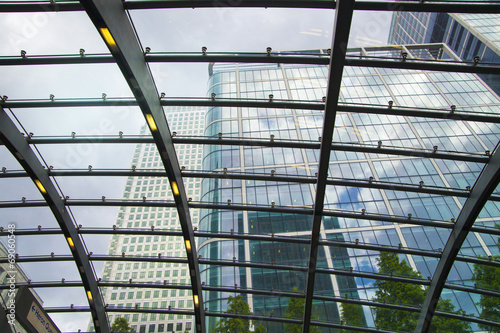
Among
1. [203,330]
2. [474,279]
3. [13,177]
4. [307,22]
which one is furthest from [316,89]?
[13,177]

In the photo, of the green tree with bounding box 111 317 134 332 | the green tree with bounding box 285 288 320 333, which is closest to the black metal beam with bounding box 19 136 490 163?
the green tree with bounding box 285 288 320 333

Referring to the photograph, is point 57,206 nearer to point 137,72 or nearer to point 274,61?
point 137,72

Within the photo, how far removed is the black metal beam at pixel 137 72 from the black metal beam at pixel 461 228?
469 inches

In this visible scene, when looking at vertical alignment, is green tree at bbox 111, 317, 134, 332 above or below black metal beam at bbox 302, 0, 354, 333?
below

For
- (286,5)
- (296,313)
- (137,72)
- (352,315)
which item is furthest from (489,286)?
(137,72)

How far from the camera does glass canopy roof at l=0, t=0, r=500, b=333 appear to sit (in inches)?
410

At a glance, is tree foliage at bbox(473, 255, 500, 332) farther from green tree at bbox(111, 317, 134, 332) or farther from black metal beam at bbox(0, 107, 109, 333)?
black metal beam at bbox(0, 107, 109, 333)

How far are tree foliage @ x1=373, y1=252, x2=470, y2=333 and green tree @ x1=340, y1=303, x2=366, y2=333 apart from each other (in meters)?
1.06

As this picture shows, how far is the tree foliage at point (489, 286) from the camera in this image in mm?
16578

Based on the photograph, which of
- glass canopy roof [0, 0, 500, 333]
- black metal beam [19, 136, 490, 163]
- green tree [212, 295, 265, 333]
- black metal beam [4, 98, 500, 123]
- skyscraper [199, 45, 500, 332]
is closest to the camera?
glass canopy roof [0, 0, 500, 333]

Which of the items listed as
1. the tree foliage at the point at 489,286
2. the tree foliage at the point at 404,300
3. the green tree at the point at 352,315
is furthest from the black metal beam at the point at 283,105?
the green tree at the point at 352,315

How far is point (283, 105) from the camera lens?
1180 centimetres

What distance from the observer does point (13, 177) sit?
14.8 metres

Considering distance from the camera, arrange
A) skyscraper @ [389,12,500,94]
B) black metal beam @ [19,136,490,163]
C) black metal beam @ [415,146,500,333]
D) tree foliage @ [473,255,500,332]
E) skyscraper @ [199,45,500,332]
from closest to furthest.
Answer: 1. black metal beam @ [415,146,500,333]
2. black metal beam @ [19,136,490,163]
3. tree foliage @ [473,255,500,332]
4. skyscraper @ [199,45,500,332]
5. skyscraper @ [389,12,500,94]
